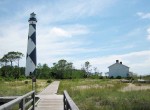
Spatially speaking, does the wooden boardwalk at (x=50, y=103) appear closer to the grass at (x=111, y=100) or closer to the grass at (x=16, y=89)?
the grass at (x=111, y=100)

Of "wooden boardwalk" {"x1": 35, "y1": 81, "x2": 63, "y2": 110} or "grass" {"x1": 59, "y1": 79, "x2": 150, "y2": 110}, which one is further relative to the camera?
"grass" {"x1": 59, "y1": 79, "x2": 150, "y2": 110}

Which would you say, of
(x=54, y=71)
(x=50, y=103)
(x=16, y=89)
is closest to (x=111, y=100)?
(x=50, y=103)

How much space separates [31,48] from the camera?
12664mm

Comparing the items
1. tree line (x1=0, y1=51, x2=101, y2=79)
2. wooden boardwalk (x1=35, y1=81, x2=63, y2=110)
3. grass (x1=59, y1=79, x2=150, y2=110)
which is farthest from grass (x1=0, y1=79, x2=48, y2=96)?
tree line (x1=0, y1=51, x2=101, y2=79)

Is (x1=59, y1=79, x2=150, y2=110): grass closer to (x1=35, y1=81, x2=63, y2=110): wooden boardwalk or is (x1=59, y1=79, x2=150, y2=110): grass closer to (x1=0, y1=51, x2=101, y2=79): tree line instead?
(x1=35, y1=81, x2=63, y2=110): wooden boardwalk

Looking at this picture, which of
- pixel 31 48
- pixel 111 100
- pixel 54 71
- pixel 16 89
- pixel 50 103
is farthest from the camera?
pixel 54 71

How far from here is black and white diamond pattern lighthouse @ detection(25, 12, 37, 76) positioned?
12070 mm

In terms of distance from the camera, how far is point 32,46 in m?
12.8

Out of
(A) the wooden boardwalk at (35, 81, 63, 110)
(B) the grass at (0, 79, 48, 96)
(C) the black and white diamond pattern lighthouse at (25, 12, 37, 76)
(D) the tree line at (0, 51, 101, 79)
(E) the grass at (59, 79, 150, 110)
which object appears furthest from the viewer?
(D) the tree line at (0, 51, 101, 79)

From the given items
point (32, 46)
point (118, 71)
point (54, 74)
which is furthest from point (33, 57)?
point (118, 71)

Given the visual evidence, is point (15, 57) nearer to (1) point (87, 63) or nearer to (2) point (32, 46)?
(1) point (87, 63)

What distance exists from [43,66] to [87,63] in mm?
21771

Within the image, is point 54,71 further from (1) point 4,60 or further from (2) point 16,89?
(2) point 16,89

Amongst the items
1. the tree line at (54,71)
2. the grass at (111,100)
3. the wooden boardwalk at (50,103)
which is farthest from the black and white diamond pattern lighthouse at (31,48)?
the tree line at (54,71)
